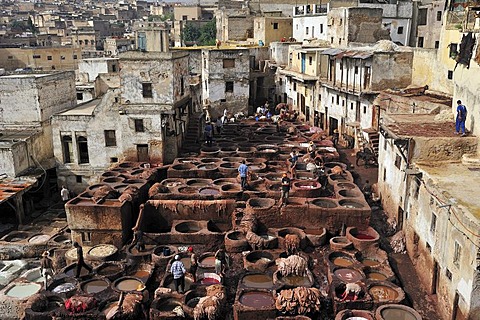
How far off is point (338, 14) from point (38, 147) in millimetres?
25112

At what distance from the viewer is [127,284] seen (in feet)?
58.3

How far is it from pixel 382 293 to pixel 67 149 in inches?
808

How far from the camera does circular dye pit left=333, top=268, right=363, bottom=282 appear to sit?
17125 millimetres

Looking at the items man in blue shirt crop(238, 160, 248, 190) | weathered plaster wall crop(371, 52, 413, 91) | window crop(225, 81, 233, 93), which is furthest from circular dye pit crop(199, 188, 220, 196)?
window crop(225, 81, 233, 93)

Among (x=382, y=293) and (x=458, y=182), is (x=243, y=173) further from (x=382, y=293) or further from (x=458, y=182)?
(x=458, y=182)

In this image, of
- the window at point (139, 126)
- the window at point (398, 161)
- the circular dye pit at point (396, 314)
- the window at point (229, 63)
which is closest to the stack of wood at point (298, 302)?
the circular dye pit at point (396, 314)

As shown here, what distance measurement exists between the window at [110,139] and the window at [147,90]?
11.0ft

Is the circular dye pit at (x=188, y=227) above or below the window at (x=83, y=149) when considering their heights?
below

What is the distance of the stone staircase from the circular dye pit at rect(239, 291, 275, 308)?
14.1m

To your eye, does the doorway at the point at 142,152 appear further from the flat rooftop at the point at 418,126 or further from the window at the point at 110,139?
the flat rooftop at the point at 418,126

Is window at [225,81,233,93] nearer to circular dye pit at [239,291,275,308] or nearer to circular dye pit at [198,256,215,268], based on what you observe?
circular dye pit at [198,256,215,268]

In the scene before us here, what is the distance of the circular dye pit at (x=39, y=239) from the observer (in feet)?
76.6

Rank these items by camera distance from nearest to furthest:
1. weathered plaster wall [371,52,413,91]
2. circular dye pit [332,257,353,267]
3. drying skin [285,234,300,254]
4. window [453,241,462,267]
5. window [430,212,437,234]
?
window [453,241,462,267] → window [430,212,437,234] → circular dye pit [332,257,353,267] → drying skin [285,234,300,254] → weathered plaster wall [371,52,413,91]

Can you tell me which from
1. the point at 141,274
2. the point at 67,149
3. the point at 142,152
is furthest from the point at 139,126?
the point at 141,274
